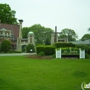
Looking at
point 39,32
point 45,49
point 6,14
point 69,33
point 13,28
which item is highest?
point 6,14

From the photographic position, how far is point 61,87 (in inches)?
275

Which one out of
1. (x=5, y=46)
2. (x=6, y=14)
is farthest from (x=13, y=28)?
(x=5, y=46)

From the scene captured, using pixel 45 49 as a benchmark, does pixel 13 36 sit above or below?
above

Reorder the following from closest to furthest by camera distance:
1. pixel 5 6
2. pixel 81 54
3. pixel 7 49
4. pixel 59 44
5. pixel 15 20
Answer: pixel 81 54, pixel 59 44, pixel 7 49, pixel 5 6, pixel 15 20

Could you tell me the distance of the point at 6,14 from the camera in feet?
182

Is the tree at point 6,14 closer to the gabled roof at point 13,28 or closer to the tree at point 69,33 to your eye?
the gabled roof at point 13,28

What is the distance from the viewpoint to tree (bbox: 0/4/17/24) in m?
54.4

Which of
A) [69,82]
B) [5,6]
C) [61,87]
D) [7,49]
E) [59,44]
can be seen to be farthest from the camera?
[5,6]

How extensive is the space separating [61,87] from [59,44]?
2056 centimetres

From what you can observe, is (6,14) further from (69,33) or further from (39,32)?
(69,33)

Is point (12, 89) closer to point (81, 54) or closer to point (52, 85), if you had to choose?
point (52, 85)

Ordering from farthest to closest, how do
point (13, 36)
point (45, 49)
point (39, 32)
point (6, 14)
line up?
1. point (39, 32)
2. point (6, 14)
3. point (13, 36)
4. point (45, 49)

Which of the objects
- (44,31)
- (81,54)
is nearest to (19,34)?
(44,31)

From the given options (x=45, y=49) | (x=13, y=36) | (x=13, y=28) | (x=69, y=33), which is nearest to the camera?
(x=45, y=49)
